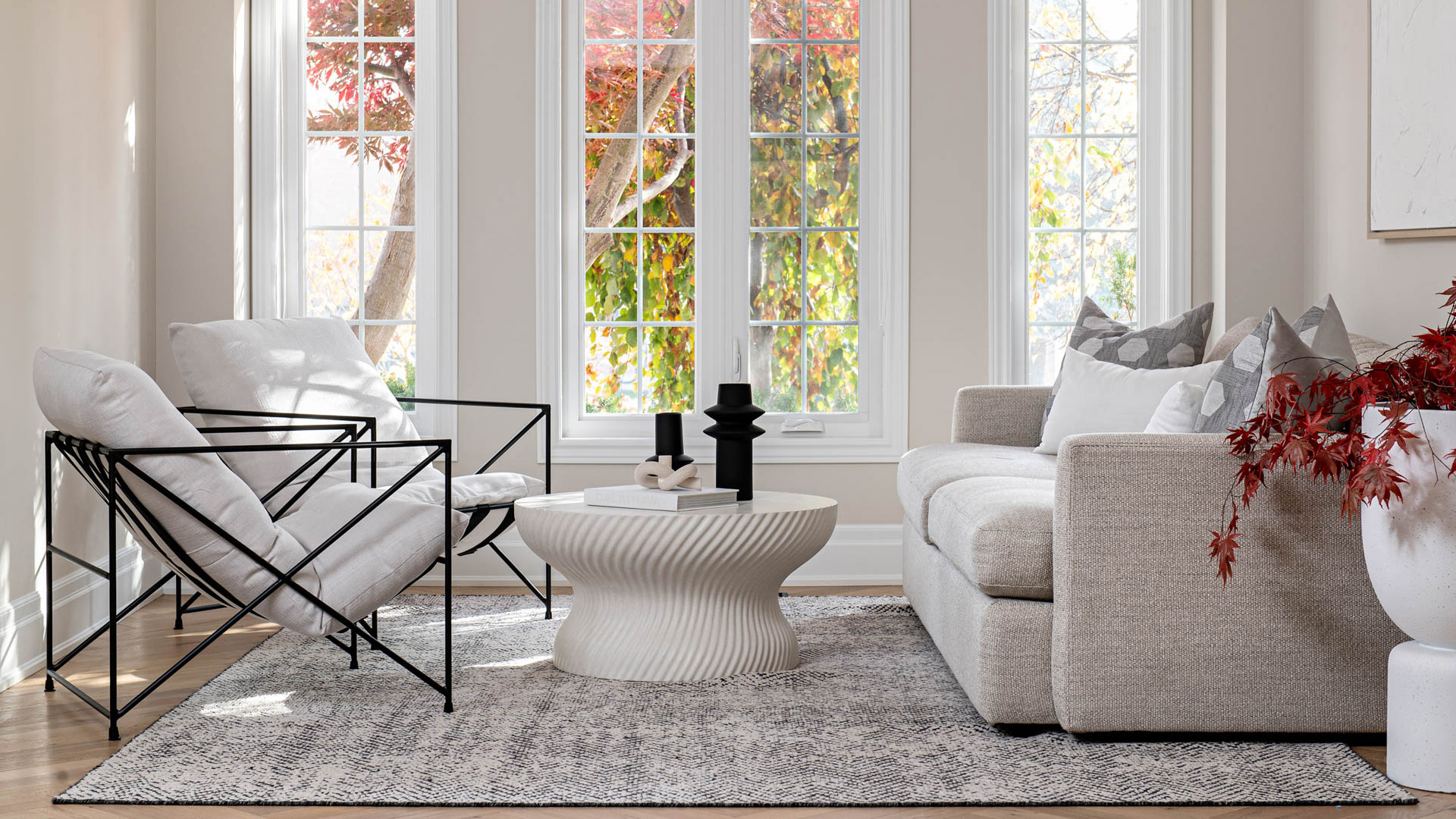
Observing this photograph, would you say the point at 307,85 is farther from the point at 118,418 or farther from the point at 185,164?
the point at 118,418

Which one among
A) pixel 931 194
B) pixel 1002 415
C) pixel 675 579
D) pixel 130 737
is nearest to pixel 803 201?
pixel 931 194

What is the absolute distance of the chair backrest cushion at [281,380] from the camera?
3594mm

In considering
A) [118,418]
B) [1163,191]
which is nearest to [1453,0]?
[1163,191]

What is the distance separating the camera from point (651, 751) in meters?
2.46

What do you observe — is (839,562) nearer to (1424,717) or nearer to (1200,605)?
(1200,605)

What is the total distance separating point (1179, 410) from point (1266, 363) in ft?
0.92

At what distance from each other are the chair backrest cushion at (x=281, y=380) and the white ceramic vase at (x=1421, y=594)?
110 inches

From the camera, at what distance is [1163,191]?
461 cm

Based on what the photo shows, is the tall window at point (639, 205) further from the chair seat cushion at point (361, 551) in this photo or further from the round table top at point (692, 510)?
the chair seat cushion at point (361, 551)

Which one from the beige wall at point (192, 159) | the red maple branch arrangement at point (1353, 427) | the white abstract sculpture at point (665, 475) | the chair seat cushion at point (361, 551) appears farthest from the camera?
the beige wall at point (192, 159)

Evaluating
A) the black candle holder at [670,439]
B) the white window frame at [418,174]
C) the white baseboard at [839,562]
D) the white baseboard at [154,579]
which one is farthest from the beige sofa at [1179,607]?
the white window frame at [418,174]

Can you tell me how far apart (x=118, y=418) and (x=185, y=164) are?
2.20 meters

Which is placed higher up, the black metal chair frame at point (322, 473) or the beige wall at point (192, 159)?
the beige wall at point (192, 159)

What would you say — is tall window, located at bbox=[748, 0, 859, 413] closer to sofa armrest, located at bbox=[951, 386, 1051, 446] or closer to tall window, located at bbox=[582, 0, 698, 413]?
tall window, located at bbox=[582, 0, 698, 413]
